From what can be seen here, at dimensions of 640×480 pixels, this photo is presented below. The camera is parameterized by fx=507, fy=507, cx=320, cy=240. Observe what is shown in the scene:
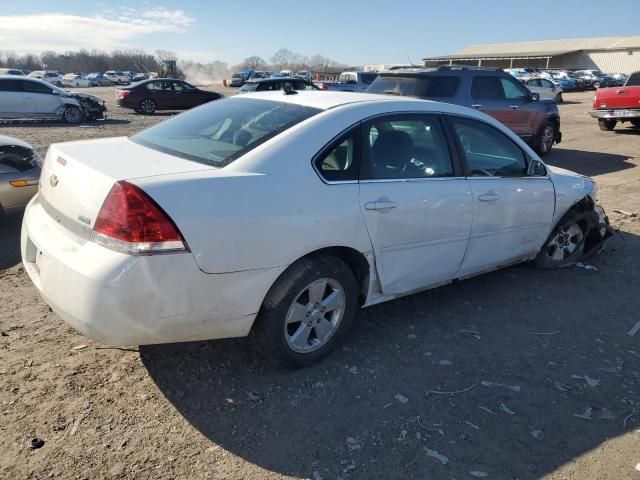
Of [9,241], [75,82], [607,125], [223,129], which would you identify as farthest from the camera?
[75,82]

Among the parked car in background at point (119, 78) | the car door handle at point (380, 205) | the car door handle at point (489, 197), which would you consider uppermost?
the parked car in background at point (119, 78)

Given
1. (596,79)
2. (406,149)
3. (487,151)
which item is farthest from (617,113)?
(596,79)

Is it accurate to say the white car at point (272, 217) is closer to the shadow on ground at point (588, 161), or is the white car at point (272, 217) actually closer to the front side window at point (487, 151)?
the front side window at point (487, 151)

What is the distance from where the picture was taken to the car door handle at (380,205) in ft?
10.2

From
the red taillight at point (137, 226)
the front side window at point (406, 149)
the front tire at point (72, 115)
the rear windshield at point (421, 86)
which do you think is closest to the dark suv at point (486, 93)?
the rear windshield at point (421, 86)

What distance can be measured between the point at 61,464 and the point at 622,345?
3596 millimetres

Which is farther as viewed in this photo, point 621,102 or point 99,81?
point 99,81

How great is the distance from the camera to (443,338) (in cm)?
360

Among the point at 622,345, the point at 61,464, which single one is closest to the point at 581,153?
the point at 622,345

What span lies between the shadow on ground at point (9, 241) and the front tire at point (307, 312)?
10.1 feet

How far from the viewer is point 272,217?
105 inches

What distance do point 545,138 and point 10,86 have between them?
1513 cm

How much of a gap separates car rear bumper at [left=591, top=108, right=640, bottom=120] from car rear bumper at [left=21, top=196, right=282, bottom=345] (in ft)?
50.3

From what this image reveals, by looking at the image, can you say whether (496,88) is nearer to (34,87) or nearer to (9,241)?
(9,241)
